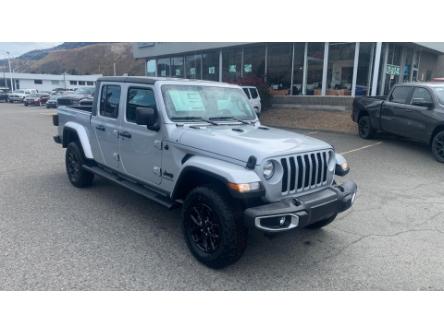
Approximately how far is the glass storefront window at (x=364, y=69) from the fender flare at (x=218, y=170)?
15.7 m

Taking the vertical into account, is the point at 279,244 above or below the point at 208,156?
below

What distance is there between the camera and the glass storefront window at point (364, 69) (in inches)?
667

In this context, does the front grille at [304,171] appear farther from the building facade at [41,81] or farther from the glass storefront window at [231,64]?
the building facade at [41,81]

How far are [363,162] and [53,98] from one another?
27.1 meters

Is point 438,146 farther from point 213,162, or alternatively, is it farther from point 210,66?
point 210,66

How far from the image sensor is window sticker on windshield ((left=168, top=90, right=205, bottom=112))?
13.9ft

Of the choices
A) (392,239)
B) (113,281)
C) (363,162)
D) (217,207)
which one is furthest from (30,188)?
(363,162)

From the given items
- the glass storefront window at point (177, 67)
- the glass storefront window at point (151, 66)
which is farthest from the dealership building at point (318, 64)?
the glass storefront window at point (151, 66)

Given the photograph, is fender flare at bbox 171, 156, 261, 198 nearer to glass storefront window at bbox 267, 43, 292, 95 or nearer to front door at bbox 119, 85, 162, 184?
front door at bbox 119, 85, 162, 184

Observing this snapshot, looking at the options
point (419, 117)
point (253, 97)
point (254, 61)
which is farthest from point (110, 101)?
point (254, 61)

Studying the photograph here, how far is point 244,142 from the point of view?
11.5ft

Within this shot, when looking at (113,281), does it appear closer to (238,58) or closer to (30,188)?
(30,188)

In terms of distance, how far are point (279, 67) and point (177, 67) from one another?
32.8 ft

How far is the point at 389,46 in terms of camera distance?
1752 cm
